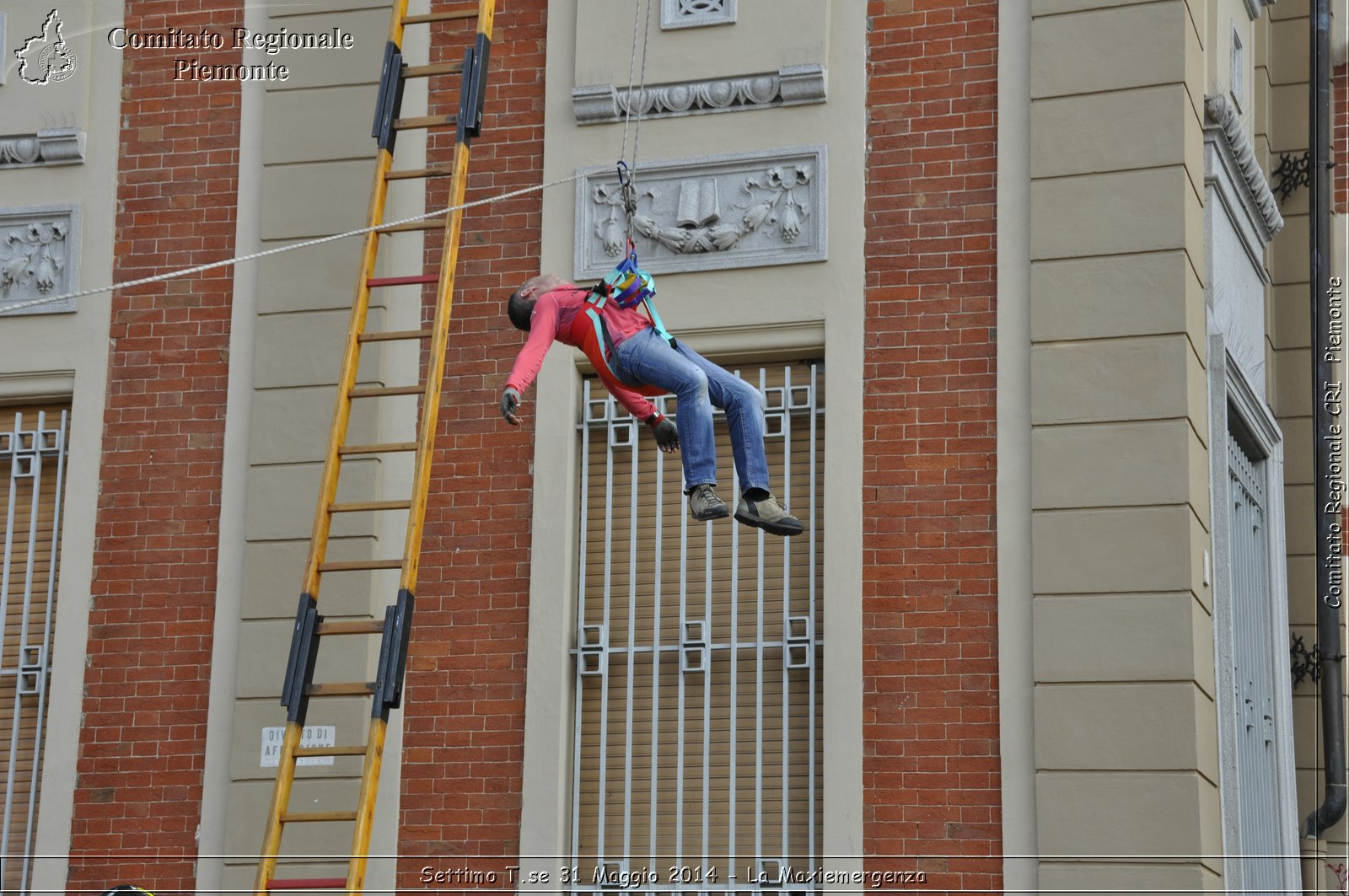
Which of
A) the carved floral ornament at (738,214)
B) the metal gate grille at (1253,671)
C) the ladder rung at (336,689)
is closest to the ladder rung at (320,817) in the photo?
the ladder rung at (336,689)

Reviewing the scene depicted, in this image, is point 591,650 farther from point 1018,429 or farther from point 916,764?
point 1018,429

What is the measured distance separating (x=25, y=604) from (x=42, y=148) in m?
2.63

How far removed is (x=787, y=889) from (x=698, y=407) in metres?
3.27

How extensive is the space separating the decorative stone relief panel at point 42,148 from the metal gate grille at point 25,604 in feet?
4.71

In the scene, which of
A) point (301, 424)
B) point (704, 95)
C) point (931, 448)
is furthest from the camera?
point (301, 424)

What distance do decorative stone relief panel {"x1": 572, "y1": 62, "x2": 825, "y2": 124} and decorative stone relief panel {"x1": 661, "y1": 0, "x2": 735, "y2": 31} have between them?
1.05ft

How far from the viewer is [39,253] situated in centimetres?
1189

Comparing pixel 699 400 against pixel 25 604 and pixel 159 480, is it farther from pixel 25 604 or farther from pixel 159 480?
pixel 25 604

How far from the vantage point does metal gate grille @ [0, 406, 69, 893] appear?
1121 cm

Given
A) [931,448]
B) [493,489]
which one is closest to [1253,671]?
[931,448]

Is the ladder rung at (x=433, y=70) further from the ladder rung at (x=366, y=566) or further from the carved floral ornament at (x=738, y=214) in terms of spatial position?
the ladder rung at (x=366, y=566)

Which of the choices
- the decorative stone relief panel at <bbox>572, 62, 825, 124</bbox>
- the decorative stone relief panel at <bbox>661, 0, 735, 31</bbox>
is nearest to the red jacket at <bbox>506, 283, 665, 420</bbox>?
the decorative stone relief panel at <bbox>572, 62, 825, 124</bbox>

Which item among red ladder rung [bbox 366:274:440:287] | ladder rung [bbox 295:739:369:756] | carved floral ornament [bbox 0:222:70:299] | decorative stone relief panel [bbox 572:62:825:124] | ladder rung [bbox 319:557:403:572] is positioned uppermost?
decorative stone relief panel [bbox 572:62:825:124]

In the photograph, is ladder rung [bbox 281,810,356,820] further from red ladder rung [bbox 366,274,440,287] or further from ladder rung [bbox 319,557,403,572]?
red ladder rung [bbox 366,274,440,287]
